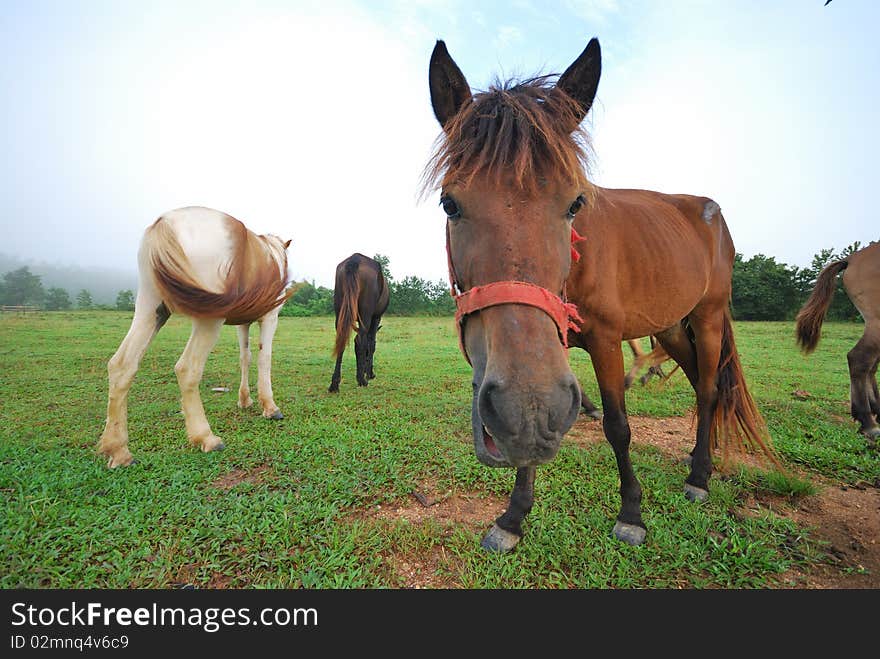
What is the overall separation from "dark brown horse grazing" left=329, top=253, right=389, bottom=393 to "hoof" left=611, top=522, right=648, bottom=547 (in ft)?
14.4

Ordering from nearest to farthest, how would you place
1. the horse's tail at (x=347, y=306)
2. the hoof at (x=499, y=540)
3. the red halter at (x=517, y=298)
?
the red halter at (x=517, y=298) < the hoof at (x=499, y=540) < the horse's tail at (x=347, y=306)

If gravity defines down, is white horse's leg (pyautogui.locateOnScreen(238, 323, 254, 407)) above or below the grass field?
above

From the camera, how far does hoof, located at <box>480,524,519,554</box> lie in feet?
6.52

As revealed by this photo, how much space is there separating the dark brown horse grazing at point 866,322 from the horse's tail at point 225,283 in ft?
21.0

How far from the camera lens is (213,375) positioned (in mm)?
6727

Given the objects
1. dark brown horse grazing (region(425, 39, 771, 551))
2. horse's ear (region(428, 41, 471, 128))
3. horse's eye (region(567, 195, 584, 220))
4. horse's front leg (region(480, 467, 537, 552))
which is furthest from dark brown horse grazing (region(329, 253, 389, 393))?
horse's eye (region(567, 195, 584, 220))

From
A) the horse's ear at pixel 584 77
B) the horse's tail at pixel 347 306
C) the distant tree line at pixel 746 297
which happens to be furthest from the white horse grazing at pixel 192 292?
the distant tree line at pixel 746 297

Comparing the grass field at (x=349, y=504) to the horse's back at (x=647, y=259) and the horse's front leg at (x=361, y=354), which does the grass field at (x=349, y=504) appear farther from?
the horse's back at (x=647, y=259)

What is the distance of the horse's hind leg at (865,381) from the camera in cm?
393

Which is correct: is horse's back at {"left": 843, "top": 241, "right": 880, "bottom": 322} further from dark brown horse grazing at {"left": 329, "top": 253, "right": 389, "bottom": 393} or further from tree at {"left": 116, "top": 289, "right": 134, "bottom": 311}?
tree at {"left": 116, "top": 289, "right": 134, "bottom": 311}

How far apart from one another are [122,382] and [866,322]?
811 centimetres

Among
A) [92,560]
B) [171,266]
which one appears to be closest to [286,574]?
[92,560]

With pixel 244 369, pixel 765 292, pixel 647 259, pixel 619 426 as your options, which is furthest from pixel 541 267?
pixel 765 292

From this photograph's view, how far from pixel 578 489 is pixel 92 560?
2.89m
